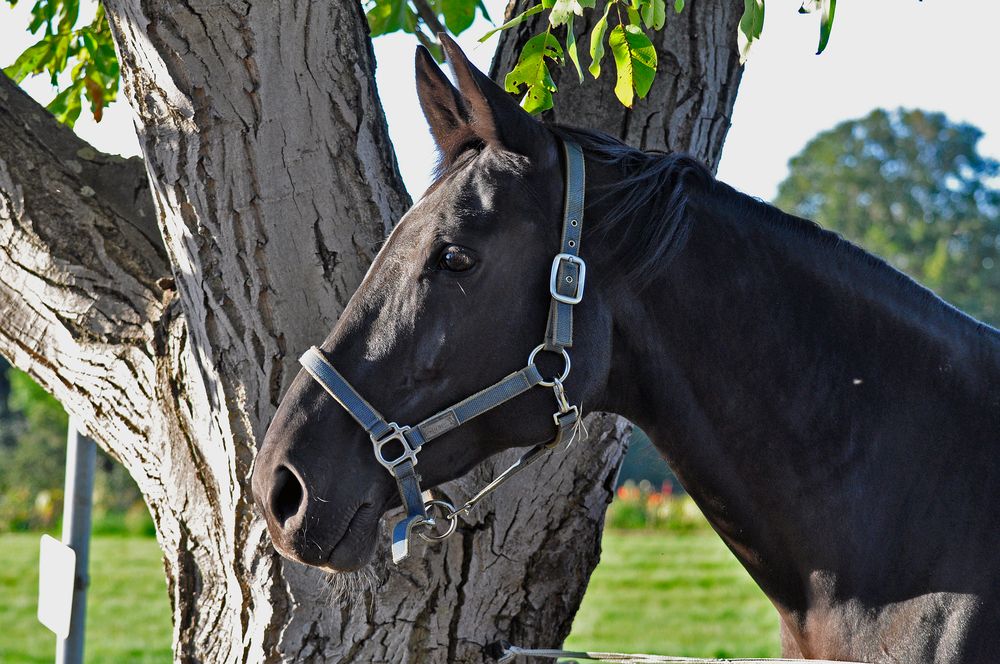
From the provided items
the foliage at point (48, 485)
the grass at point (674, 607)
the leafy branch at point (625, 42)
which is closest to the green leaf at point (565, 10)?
the leafy branch at point (625, 42)

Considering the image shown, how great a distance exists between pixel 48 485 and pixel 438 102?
1757cm

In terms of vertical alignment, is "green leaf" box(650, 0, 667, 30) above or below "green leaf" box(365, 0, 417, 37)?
below

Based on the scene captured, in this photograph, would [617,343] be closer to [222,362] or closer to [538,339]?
[538,339]

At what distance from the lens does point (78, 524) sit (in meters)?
3.38

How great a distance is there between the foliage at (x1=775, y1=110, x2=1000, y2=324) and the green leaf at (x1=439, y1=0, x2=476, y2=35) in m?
44.3

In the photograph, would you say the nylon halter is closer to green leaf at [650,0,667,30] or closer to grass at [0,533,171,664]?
green leaf at [650,0,667,30]

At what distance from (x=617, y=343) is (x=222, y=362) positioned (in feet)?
3.08

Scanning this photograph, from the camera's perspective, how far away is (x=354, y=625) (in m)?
2.29

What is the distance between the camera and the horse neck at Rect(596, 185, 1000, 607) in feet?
6.52

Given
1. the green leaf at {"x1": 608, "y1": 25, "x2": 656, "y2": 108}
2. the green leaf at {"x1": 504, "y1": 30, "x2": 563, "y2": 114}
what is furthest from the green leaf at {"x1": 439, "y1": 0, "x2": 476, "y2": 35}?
the green leaf at {"x1": 608, "y1": 25, "x2": 656, "y2": 108}

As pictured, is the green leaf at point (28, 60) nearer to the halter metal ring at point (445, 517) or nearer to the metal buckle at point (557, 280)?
the halter metal ring at point (445, 517)

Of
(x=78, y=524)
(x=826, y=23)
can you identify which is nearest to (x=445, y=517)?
(x=826, y=23)

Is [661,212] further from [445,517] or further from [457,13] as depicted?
[457,13]

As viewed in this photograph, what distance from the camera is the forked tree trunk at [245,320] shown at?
2303 millimetres
